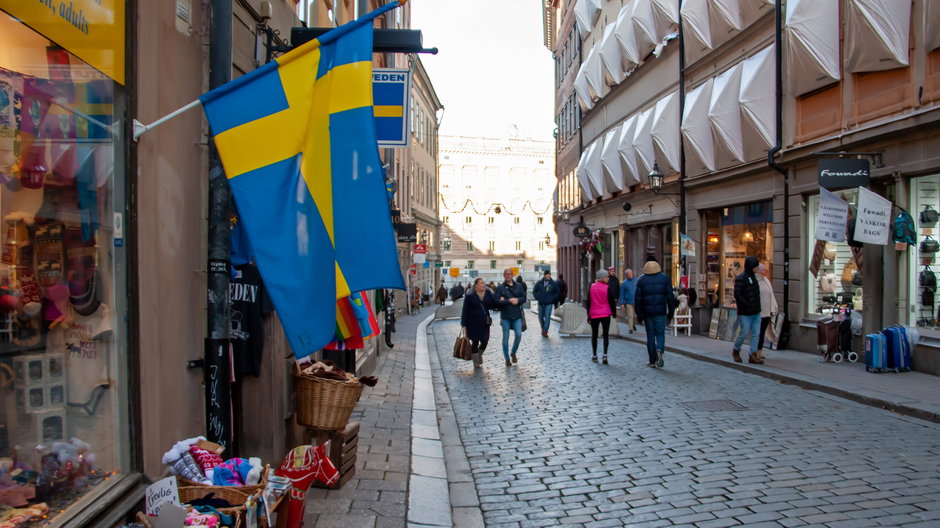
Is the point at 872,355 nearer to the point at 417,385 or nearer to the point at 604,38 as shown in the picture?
the point at 417,385

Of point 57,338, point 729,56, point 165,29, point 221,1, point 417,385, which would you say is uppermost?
point 729,56

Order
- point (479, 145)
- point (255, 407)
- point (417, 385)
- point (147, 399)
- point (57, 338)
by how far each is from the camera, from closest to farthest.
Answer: point (57, 338) < point (147, 399) < point (255, 407) < point (417, 385) < point (479, 145)

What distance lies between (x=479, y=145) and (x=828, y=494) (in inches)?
2986

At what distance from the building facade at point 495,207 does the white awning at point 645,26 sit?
50.8 meters

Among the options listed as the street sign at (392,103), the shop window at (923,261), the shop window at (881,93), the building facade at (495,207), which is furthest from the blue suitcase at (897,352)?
the building facade at (495,207)

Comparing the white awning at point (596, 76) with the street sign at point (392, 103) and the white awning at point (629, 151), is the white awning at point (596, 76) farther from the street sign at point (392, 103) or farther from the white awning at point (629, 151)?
the street sign at point (392, 103)

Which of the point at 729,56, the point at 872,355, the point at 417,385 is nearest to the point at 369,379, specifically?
the point at 417,385

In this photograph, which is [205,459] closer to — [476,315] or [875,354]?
[476,315]

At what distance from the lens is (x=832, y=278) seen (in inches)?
578

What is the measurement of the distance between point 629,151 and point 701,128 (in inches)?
238

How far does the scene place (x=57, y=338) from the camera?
3.55m

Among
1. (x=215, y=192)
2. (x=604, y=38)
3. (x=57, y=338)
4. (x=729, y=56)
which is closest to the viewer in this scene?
(x=57, y=338)

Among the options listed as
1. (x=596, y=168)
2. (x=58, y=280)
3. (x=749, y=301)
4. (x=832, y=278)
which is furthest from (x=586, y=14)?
(x=58, y=280)

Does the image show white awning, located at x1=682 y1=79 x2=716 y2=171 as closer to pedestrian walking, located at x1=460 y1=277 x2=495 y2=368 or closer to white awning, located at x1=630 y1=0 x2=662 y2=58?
white awning, located at x1=630 y1=0 x2=662 y2=58
